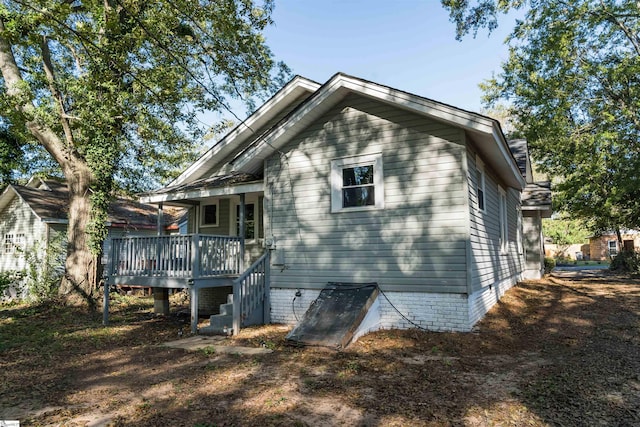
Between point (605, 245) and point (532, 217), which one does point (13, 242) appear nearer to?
point (532, 217)

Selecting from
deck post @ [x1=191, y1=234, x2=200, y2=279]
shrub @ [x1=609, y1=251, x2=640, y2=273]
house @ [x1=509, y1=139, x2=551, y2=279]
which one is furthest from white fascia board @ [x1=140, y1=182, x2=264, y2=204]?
shrub @ [x1=609, y1=251, x2=640, y2=273]

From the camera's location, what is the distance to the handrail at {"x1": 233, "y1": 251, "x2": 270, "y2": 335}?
8.72 metres

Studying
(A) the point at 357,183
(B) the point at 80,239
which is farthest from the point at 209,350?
(B) the point at 80,239

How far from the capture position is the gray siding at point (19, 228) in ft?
60.4

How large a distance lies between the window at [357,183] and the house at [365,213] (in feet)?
0.08

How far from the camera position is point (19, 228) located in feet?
63.4

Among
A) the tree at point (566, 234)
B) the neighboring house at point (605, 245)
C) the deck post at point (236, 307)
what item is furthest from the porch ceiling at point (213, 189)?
the tree at point (566, 234)

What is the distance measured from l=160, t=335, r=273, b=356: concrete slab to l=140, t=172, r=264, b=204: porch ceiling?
3769mm

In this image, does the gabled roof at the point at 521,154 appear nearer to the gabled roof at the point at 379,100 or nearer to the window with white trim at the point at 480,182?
the gabled roof at the point at 379,100

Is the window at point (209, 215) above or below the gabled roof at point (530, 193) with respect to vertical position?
below

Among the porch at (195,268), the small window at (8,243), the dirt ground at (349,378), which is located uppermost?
the small window at (8,243)

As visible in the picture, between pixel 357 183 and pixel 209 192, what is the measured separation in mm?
4152

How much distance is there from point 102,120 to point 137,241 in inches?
156

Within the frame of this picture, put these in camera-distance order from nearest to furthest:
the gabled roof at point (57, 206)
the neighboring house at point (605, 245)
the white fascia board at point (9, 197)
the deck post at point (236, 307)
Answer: the deck post at point (236, 307) < the gabled roof at point (57, 206) < the white fascia board at point (9, 197) < the neighboring house at point (605, 245)
